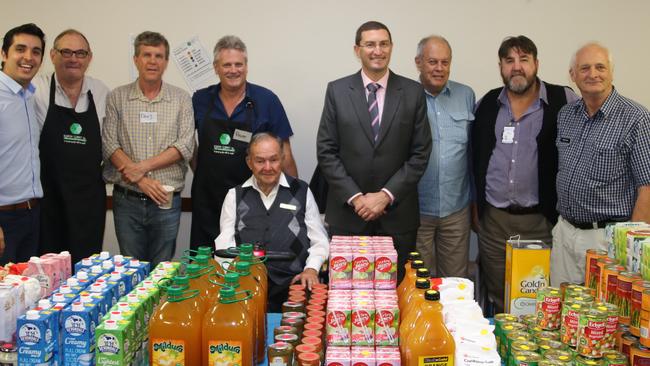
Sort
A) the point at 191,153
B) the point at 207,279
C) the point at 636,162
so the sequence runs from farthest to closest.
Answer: the point at 191,153, the point at 636,162, the point at 207,279

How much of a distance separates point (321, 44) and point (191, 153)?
4.13ft

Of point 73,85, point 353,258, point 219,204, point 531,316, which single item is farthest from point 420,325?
point 73,85

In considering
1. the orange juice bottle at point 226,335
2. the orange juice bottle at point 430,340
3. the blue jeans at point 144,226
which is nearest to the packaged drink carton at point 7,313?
the orange juice bottle at point 226,335

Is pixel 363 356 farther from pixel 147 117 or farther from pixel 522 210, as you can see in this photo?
pixel 147 117

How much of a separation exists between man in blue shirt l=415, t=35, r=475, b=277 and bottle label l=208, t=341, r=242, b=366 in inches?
89.4

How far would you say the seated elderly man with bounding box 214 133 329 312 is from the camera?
3008 mm

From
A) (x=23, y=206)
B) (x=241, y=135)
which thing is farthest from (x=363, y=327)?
(x=23, y=206)

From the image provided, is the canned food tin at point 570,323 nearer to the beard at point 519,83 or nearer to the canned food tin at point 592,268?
the canned food tin at point 592,268

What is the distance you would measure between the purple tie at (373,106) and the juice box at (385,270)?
4.61ft

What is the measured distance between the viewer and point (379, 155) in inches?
132

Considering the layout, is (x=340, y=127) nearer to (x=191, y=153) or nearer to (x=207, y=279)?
(x=191, y=153)

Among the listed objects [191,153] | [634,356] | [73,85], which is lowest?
[634,356]

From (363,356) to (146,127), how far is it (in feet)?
7.69

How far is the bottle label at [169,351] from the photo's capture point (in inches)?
67.3
